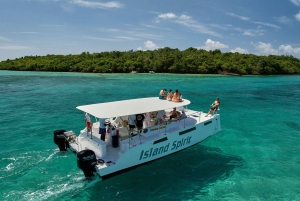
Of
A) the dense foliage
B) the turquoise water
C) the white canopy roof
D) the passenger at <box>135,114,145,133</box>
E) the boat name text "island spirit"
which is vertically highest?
the dense foliage

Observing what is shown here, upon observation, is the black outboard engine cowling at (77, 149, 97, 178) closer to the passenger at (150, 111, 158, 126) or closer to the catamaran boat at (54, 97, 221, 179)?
the catamaran boat at (54, 97, 221, 179)

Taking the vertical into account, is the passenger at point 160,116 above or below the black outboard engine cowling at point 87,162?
above

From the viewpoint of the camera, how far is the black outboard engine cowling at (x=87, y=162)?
8156mm

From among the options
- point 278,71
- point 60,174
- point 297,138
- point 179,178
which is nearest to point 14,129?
point 60,174

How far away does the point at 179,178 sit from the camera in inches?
380

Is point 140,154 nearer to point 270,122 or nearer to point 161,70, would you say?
point 270,122

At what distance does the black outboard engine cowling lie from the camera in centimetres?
816

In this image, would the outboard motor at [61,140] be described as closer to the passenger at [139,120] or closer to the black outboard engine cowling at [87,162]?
the black outboard engine cowling at [87,162]

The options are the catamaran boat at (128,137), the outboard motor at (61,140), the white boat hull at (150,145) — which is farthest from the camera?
the outboard motor at (61,140)

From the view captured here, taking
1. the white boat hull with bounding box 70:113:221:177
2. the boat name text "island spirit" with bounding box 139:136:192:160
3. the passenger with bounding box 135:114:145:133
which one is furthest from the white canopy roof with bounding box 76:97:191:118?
the boat name text "island spirit" with bounding box 139:136:192:160

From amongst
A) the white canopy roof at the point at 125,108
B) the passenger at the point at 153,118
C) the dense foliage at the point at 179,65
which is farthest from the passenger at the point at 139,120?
the dense foliage at the point at 179,65

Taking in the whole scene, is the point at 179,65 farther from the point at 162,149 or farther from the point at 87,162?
the point at 87,162

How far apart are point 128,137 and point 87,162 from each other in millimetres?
2272

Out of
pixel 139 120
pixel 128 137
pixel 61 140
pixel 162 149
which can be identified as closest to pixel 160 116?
pixel 139 120
